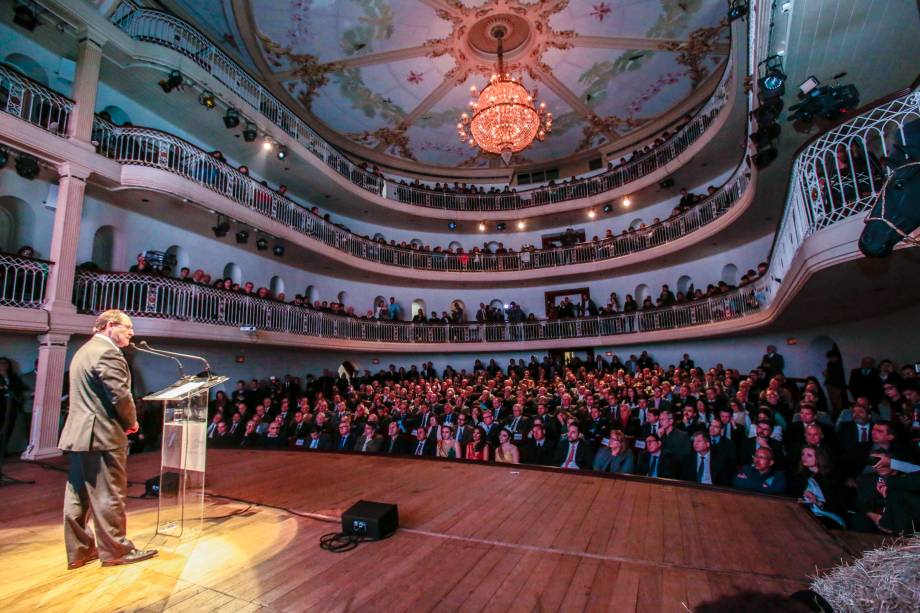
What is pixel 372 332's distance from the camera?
14539mm

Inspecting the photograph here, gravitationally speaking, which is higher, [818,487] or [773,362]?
[773,362]

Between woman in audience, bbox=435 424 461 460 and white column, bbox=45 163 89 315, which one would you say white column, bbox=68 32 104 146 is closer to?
white column, bbox=45 163 89 315

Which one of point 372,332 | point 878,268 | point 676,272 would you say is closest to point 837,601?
point 878,268

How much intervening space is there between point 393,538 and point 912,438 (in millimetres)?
5416

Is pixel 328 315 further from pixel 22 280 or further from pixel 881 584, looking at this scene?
pixel 881 584

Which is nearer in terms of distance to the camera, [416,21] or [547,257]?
[416,21]

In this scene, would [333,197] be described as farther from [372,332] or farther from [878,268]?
[878,268]

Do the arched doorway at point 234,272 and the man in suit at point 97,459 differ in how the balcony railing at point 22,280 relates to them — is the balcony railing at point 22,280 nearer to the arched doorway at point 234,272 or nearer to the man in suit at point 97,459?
the arched doorway at point 234,272

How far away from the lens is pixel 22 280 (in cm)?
684

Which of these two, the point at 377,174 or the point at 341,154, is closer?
the point at 341,154

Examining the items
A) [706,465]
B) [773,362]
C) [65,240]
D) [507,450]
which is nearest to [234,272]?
[65,240]

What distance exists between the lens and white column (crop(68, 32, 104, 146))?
7406 millimetres

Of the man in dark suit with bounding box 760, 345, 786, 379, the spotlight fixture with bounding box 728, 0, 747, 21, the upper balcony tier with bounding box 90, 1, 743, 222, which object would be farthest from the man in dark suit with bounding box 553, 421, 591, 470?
the upper balcony tier with bounding box 90, 1, 743, 222

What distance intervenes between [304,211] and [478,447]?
31.5ft
